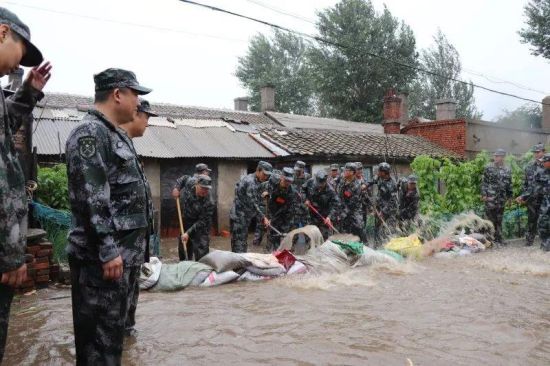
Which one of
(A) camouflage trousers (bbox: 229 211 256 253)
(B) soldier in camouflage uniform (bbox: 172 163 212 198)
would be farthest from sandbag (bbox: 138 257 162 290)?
(A) camouflage trousers (bbox: 229 211 256 253)

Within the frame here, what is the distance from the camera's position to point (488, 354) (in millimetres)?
3615

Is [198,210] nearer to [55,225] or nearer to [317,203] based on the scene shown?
[55,225]

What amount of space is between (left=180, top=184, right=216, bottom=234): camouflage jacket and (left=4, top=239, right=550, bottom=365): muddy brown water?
1.36 m

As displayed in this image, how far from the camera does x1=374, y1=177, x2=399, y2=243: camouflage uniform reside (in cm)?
1073

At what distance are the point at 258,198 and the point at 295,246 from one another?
3.60ft

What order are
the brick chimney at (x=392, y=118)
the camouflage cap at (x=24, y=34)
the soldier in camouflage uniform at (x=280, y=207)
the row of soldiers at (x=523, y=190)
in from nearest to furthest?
the camouflage cap at (x=24, y=34), the soldier in camouflage uniform at (x=280, y=207), the row of soldiers at (x=523, y=190), the brick chimney at (x=392, y=118)

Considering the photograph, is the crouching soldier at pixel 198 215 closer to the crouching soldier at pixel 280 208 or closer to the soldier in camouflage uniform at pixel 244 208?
the soldier in camouflage uniform at pixel 244 208

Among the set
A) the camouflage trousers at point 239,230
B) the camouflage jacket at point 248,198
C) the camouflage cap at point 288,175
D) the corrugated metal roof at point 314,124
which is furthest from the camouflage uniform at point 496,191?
the corrugated metal roof at point 314,124

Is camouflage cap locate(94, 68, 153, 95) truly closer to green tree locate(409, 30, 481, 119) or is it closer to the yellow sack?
the yellow sack

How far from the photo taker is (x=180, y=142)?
12.7 meters

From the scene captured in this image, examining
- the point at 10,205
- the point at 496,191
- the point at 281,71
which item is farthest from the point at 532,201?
the point at 281,71

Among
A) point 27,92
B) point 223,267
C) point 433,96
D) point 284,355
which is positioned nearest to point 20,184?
point 27,92

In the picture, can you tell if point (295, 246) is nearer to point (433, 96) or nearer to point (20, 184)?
point (20, 184)

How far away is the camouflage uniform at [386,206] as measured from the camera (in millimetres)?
10727
